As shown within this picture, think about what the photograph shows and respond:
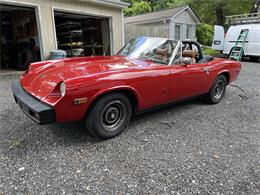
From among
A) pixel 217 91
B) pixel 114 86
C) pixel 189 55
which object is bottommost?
pixel 217 91

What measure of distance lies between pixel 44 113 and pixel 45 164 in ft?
1.96

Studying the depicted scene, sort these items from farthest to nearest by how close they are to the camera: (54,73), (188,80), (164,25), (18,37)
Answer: (164,25)
(18,37)
(188,80)
(54,73)

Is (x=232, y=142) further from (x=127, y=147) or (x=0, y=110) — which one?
(x=0, y=110)

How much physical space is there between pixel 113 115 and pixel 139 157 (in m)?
0.74

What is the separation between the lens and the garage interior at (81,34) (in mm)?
11055

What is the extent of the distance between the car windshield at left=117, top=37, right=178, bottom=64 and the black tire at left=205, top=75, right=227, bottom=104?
1404 mm

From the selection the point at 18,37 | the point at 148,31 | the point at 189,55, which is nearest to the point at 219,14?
the point at 148,31

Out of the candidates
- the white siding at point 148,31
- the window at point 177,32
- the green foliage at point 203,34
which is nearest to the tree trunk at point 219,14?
the green foliage at point 203,34

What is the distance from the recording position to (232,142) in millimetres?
3115

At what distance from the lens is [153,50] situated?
395cm

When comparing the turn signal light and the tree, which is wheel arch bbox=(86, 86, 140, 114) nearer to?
the turn signal light

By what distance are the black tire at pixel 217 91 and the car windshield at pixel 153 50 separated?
1.40 metres

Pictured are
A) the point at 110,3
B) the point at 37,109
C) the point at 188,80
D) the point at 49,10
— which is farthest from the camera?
the point at 110,3

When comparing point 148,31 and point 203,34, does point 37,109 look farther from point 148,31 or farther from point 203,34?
point 203,34
